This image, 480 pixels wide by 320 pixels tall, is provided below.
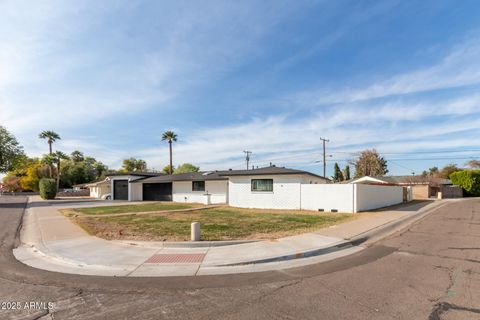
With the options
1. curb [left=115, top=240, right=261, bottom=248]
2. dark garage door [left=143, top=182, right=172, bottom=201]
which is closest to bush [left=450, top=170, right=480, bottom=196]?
dark garage door [left=143, top=182, right=172, bottom=201]

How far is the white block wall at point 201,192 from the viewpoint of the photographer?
92.7ft

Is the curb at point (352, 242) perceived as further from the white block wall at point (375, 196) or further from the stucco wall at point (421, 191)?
the stucco wall at point (421, 191)

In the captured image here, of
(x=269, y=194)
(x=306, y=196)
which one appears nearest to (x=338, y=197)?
(x=306, y=196)

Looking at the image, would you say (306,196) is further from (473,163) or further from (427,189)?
(473,163)

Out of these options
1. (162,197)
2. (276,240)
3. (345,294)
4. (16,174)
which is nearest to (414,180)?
(162,197)

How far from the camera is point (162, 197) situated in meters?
33.9

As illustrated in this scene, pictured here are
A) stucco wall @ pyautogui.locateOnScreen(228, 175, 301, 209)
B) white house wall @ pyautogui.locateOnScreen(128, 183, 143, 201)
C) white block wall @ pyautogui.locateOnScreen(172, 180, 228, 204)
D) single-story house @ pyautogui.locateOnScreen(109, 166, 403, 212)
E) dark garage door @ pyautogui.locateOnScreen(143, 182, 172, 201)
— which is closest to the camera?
single-story house @ pyautogui.locateOnScreen(109, 166, 403, 212)

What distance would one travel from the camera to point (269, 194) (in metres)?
23.0

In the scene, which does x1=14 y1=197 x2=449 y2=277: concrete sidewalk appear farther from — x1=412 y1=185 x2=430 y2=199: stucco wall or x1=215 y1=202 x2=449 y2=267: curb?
x1=412 y1=185 x2=430 y2=199: stucco wall

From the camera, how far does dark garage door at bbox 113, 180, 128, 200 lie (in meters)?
37.2

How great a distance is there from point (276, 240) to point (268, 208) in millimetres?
13405

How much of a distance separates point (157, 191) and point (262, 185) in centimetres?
1618

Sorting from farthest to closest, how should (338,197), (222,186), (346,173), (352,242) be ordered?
(346,173) < (222,186) < (338,197) < (352,242)

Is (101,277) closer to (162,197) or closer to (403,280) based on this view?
(403,280)
